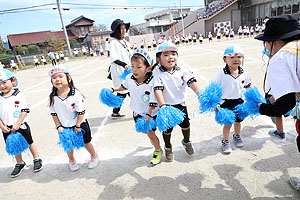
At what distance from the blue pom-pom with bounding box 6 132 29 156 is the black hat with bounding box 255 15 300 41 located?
3.14 metres

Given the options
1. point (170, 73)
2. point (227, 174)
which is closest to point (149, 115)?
point (170, 73)

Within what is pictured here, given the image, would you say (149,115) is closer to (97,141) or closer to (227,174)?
(227,174)

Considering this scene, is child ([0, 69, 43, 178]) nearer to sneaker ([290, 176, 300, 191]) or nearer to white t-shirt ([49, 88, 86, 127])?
white t-shirt ([49, 88, 86, 127])

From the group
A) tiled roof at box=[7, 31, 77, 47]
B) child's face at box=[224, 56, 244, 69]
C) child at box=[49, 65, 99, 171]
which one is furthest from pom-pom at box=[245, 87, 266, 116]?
tiled roof at box=[7, 31, 77, 47]

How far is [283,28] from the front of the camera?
1510mm

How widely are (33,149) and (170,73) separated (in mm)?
2324

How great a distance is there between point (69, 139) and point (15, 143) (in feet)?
2.69

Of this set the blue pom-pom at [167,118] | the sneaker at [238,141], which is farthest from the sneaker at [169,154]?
the sneaker at [238,141]

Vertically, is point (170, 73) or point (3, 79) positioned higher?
point (3, 79)

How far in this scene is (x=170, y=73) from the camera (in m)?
2.37

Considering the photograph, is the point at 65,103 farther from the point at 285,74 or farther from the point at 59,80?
the point at 285,74

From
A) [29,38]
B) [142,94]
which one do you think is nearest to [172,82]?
[142,94]

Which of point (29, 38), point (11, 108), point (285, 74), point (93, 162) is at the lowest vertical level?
point (93, 162)

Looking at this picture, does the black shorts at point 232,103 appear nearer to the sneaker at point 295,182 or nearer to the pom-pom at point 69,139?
the sneaker at point 295,182
